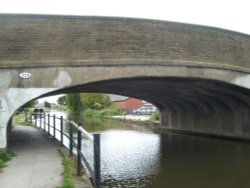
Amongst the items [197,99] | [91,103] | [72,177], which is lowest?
[72,177]

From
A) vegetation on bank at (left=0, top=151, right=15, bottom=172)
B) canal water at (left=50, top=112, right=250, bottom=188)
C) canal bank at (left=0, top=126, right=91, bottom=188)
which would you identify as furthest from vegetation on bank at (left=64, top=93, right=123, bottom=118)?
canal bank at (left=0, top=126, right=91, bottom=188)

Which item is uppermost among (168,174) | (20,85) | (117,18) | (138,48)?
(117,18)

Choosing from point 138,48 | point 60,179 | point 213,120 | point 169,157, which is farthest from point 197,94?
point 60,179

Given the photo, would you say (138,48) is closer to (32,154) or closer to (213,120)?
(32,154)

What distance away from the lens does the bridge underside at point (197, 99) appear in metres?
17.3

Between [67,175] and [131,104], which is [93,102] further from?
[67,175]

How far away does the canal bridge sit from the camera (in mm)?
13047

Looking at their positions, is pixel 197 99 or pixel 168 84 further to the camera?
pixel 197 99

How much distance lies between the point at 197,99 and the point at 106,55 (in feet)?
36.2

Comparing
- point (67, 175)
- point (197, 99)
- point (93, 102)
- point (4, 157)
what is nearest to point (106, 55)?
point (4, 157)

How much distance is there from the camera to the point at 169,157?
1630 cm

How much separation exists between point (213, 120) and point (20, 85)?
15291 millimetres

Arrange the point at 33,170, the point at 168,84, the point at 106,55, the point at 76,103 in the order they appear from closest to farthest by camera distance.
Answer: the point at 33,170 < the point at 106,55 < the point at 168,84 < the point at 76,103

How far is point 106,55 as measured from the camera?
14.0 metres
